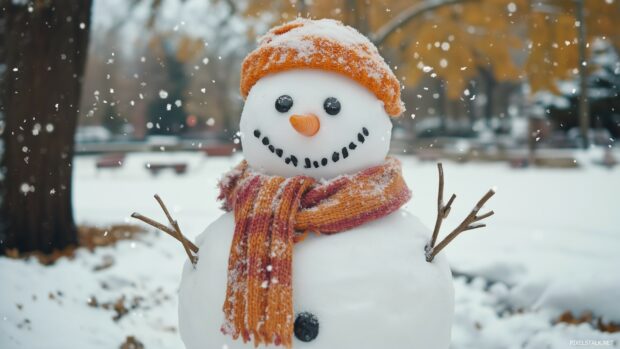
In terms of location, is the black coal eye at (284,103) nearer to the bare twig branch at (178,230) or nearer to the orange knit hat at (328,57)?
the orange knit hat at (328,57)

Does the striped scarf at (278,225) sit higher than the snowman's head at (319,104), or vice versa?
the snowman's head at (319,104)

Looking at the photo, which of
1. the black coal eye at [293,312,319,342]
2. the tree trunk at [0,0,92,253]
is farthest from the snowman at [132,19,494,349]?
the tree trunk at [0,0,92,253]

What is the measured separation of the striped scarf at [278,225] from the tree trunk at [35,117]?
3.84m

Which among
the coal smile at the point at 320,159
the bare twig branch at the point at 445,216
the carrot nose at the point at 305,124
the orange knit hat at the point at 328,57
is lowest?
the bare twig branch at the point at 445,216

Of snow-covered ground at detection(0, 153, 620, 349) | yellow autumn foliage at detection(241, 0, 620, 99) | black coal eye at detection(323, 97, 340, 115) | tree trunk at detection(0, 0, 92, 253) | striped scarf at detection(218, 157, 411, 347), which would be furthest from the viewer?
yellow autumn foliage at detection(241, 0, 620, 99)

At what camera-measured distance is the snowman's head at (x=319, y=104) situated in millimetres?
2137

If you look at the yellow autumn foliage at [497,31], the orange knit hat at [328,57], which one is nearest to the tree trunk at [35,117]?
the yellow autumn foliage at [497,31]

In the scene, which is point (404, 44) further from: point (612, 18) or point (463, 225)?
point (463, 225)

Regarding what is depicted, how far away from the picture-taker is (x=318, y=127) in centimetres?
206

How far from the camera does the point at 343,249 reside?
2.01m

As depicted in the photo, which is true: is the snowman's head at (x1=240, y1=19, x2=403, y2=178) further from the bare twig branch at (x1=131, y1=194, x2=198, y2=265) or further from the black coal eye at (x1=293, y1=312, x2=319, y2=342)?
the black coal eye at (x1=293, y1=312, x2=319, y2=342)

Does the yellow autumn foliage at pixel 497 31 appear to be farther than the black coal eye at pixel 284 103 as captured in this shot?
Yes

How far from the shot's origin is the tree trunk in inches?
199

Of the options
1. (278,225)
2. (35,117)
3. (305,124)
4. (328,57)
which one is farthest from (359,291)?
(35,117)
